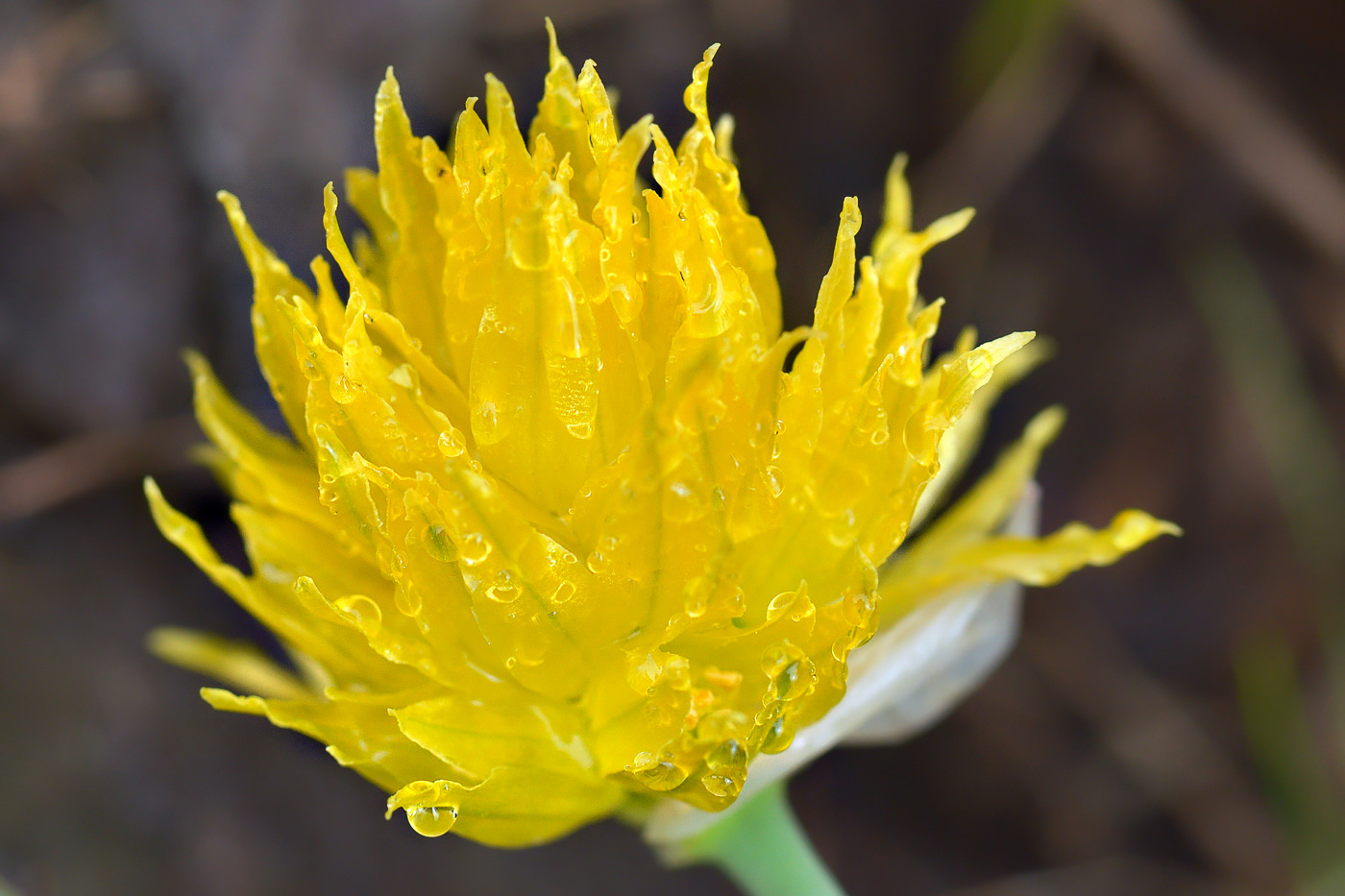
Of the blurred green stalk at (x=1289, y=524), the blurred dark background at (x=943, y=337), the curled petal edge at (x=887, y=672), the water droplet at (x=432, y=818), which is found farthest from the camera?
the blurred green stalk at (x=1289, y=524)

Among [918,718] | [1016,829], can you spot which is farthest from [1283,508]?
[918,718]

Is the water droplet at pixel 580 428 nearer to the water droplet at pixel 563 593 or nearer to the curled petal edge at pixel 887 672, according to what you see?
the water droplet at pixel 563 593

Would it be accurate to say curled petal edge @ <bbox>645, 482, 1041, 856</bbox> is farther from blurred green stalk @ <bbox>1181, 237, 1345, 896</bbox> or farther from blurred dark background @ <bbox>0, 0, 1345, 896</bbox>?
blurred green stalk @ <bbox>1181, 237, 1345, 896</bbox>

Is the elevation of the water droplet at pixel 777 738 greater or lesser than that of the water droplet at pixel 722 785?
greater

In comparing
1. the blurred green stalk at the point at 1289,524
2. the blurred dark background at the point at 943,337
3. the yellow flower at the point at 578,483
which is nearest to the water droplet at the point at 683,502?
the yellow flower at the point at 578,483

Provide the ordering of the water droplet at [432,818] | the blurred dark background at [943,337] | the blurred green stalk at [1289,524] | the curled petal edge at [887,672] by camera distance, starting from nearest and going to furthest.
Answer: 1. the water droplet at [432,818]
2. the curled petal edge at [887,672]
3. the blurred dark background at [943,337]
4. the blurred green stalk at [1289,524]

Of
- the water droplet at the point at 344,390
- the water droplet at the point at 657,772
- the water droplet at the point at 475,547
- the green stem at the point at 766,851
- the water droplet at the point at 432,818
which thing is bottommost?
the green stem at the point at 766,851

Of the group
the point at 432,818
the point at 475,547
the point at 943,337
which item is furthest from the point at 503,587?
the point at 943,337

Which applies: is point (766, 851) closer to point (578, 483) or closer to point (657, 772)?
point (657, 772)
